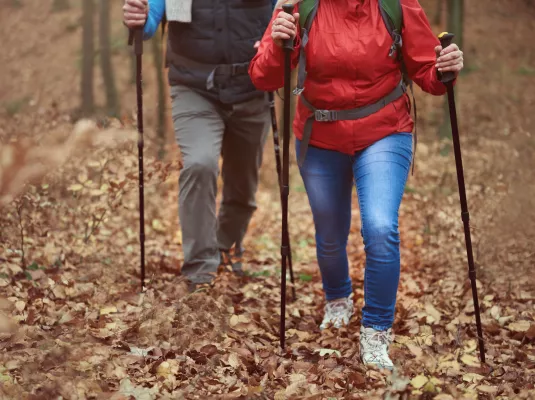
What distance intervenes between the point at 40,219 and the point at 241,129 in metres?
2.51

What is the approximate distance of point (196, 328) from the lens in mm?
4551

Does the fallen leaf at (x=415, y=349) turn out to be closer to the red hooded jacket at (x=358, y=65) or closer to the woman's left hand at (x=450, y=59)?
the red hooded jacket at (x=358, y=65)

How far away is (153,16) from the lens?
5.36 m

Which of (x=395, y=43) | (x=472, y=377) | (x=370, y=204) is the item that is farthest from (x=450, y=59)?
(x=472, y=377)

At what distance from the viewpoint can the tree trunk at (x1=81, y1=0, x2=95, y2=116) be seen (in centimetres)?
1727

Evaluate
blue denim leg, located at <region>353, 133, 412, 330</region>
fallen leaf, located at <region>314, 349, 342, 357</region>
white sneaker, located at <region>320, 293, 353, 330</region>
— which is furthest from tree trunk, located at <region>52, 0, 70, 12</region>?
fallen leaf, located at <region>314, 349, 342, 357</region>

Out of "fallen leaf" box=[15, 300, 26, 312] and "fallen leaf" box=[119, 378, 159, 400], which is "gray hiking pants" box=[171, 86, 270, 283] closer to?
"fallen leaf" box=[15, 300, 26, 312]

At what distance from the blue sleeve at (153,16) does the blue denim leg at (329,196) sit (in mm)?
1632

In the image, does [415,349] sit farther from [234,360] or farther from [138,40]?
[138,40]

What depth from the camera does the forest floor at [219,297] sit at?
3.55 metres

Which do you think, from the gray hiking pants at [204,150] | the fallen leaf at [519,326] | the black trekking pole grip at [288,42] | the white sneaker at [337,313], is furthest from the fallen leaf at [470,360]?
the black trekking pole grip at [288,42]

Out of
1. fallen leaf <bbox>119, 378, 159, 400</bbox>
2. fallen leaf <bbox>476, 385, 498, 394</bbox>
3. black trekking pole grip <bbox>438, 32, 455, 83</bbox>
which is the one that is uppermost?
black trekking pole grip <bbox>438, 32, 455, 83</bbox>

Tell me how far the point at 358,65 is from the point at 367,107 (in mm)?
288

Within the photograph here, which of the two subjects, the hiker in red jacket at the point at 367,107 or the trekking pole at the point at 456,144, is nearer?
the trekking pole at the point at 456,144
